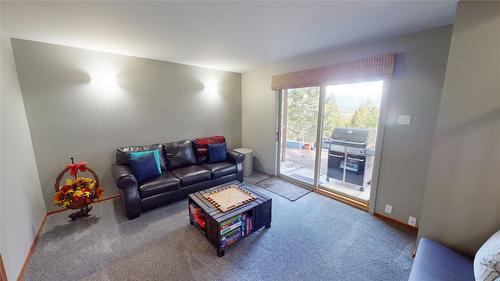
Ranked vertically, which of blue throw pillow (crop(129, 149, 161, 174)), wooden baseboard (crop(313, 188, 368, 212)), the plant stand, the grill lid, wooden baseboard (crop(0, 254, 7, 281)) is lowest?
wooden baseboard (crop(313, 188, 368, 212))

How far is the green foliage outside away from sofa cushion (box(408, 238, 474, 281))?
1.60 metres

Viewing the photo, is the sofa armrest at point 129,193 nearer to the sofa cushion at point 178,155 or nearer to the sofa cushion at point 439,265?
the sofa cushion at point 178,155

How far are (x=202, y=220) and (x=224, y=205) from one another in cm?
35

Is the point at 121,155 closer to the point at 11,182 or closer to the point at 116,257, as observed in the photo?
the point at 11,182

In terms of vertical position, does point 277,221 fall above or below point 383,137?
below

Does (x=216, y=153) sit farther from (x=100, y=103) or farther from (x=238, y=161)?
(x=100, y=103)

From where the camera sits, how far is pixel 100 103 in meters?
2.78

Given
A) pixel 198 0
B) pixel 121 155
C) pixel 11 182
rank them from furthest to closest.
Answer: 1. pixel 121 155
2. pixel 11 182
3. pixel 198 0

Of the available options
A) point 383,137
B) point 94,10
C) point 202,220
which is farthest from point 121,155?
point 383,137

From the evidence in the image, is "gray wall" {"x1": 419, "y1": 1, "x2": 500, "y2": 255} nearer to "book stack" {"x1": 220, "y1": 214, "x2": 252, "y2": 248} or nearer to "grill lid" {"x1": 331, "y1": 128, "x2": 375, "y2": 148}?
"grill lid" {"x1": 331, "y1": 128, "x2": 375, "y2": 148}

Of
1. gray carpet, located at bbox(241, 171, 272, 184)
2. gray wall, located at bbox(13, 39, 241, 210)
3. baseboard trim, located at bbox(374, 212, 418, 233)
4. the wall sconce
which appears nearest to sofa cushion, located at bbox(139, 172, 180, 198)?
gray wall, located at bbox(13, 39, 241, 210)

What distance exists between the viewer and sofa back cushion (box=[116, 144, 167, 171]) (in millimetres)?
2773

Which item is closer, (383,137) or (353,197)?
(383,137)

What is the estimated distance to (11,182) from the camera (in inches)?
67.5
